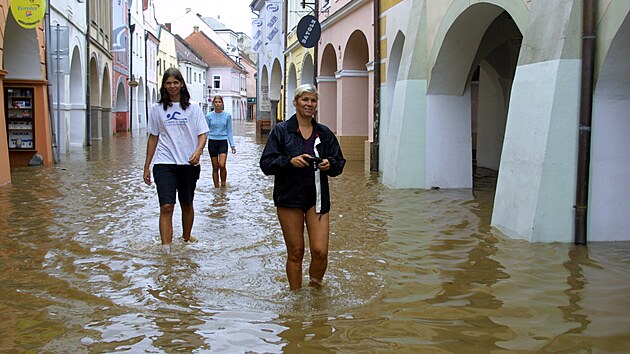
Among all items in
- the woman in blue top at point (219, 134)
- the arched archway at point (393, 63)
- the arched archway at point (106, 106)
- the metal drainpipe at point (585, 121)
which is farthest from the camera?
the arched archway at point (106, 106)

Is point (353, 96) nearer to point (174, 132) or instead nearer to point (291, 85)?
point (174, 132)

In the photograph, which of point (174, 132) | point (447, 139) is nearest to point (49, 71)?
point (447, 139)

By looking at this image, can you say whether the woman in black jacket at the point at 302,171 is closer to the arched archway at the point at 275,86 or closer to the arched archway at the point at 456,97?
the arched archway at the point at 456,97

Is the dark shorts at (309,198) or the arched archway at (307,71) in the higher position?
the arched archway at (307,71)

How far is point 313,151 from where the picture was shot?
17.2 ft

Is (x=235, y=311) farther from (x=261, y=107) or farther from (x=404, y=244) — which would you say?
(x=261, y=107)

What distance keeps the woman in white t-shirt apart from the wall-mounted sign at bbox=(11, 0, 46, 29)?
855cm

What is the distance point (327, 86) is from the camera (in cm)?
2353

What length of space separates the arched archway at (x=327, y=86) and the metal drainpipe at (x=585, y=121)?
15.7m

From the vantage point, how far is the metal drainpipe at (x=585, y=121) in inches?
283

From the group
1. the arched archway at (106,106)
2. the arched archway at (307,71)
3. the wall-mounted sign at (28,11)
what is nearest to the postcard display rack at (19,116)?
the wall-mounted sign at (28,11)

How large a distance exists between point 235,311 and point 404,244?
291cm

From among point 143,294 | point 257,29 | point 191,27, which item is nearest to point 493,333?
point 143,294

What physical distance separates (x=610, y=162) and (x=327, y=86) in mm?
16504
